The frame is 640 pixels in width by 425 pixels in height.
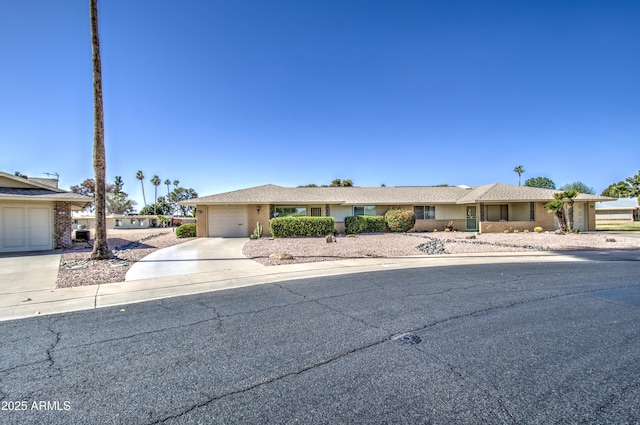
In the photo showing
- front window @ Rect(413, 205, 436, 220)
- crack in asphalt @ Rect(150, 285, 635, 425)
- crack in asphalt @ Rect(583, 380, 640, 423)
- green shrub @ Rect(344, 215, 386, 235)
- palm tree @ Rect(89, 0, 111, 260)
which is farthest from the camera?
front window @ Rect(413, 205, 436, 220)

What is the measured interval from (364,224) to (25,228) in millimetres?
20316

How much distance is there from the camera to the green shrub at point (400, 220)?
25938 mm

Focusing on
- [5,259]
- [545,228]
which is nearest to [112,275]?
[5,259]

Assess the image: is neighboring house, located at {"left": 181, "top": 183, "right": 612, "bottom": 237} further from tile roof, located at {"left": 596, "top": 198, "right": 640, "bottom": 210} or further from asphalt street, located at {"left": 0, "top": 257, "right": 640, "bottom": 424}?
tile roof, located at {"left": 596, "top": 198, "right": 640, "bottom": 210}

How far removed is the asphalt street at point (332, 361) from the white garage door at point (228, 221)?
56.3ft

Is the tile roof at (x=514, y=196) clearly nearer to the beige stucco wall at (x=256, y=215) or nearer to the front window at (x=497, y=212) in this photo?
the front window at (x=497, y=212)

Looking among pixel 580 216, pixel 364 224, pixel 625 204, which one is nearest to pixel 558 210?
pixel 580 216

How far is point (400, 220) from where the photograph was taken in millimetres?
25906

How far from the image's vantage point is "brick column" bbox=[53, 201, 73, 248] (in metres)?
16.0

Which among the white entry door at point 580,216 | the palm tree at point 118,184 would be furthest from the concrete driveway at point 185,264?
the palm tree at point 118,184

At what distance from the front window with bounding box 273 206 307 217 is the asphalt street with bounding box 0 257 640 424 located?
1835cm

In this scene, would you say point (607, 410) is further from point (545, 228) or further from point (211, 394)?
point (545, 228)

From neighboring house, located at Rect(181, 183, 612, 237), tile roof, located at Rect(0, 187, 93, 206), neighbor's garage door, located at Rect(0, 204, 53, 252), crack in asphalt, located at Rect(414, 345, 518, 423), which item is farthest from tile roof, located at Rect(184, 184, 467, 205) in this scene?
crack in asphalt, located at Rect(414, 345, 518, 423)

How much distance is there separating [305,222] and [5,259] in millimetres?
14564
